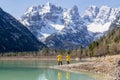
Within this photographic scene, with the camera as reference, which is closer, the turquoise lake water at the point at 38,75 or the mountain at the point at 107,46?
the turquoise lake water at the point at 38,75

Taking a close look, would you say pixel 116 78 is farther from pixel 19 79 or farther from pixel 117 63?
pixel 19 79

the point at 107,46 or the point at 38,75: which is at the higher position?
the point at 107,46

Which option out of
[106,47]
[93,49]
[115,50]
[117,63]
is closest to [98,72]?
[117,63]

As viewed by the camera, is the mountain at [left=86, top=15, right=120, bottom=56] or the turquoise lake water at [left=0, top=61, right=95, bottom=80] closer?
the turquoise lake water at [left=0, top=61, right=95, bottom=80]

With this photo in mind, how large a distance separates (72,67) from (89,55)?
341ft

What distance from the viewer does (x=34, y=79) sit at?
135ft

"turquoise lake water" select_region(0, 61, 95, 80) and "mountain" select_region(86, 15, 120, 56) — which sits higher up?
"mountain" select_region(86, 15, 120, 56)

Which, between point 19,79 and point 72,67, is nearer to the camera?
point 19,79

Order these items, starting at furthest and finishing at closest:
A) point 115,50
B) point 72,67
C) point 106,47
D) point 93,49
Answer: point 93,49
point 106,47
point 115,50
point 72,67

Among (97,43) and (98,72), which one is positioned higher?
(97,43)

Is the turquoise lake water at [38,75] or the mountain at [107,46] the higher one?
the mountain at [107,46]

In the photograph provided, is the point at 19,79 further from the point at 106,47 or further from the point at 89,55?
the point at 89,55

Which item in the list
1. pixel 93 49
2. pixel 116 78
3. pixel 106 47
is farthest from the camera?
pixel 93 49

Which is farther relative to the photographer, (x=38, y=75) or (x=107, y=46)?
(x=107, y=46)
